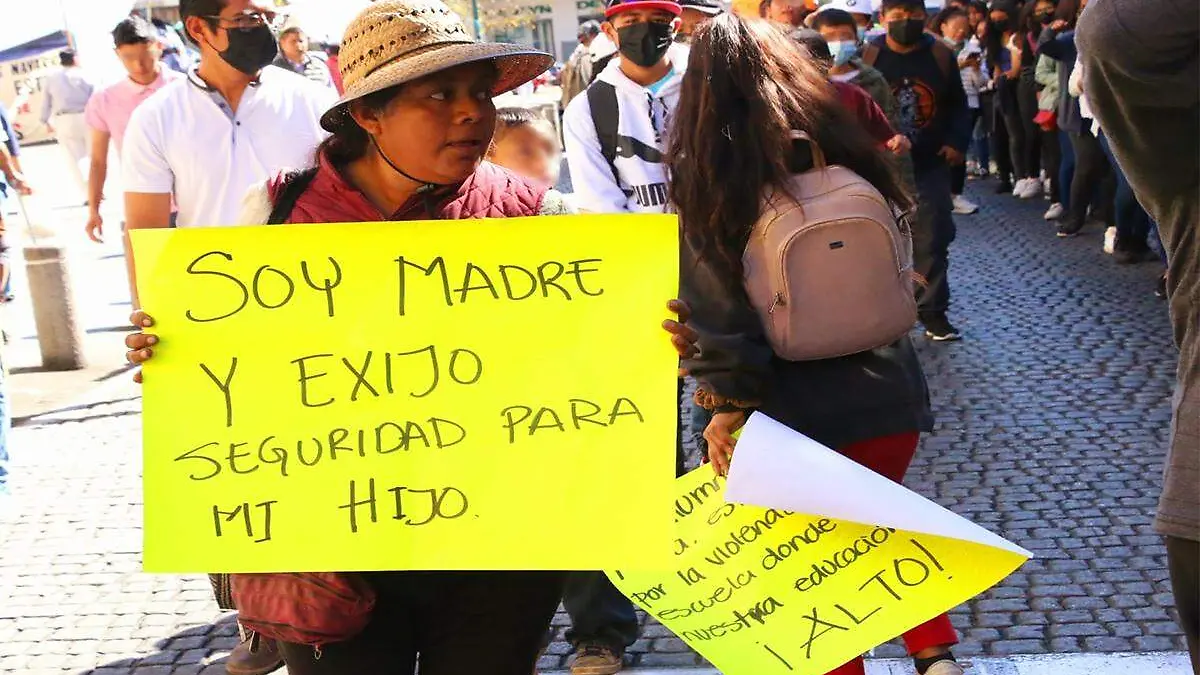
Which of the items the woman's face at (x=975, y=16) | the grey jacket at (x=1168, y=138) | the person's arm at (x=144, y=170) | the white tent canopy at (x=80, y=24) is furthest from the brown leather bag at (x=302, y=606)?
the woman's face at (x=975, y=16)

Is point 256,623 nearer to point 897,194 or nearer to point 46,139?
point 897,194

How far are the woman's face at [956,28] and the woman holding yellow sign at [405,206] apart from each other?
11.0 metres

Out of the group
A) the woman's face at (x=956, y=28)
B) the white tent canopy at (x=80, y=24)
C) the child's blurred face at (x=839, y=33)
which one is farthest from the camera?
the woman's face at (x=956, y=28)

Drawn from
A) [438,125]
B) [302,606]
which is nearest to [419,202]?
[438,125]

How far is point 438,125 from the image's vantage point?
2.06 m

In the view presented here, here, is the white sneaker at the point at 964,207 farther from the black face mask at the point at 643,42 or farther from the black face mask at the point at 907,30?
the black face mask at the point at 643,42

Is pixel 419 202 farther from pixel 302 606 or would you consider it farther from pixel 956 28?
pixel 956 28

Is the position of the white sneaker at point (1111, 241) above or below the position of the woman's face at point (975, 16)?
below

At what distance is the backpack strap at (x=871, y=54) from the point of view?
6.43 metres

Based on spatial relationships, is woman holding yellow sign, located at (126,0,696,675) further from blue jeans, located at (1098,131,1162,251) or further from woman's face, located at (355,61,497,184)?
blue jeans, located at (1098,131,1162,251)

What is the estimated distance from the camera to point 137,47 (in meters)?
7.12

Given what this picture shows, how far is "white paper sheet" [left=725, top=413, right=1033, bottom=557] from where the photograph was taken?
86.1 inches

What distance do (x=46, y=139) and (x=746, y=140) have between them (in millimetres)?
27819

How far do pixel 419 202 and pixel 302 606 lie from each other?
718mm
